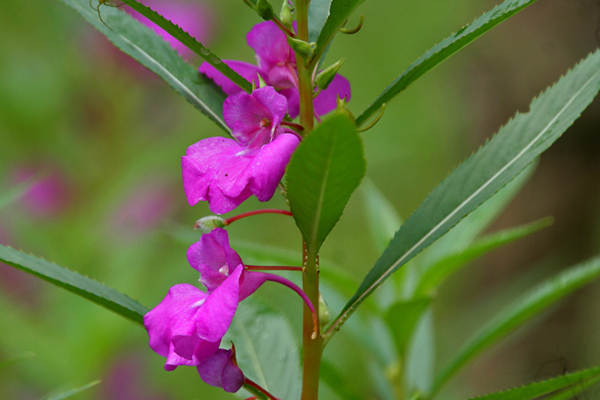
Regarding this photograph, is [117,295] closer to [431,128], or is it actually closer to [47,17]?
[47,17]

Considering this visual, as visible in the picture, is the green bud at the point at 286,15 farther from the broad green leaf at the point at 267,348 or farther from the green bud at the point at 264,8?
the broad green leaf at the point at 267,348

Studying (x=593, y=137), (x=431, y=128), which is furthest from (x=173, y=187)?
(x=431, y=128)

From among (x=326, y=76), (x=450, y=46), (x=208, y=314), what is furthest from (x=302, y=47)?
(x=208, y=314)

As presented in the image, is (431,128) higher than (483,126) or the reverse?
higher

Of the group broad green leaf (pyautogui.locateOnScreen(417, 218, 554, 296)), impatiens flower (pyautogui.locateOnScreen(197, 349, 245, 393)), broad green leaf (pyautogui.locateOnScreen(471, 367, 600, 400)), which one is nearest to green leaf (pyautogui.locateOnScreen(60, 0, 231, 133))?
impatiens flower (pyautogui.locateOnScreen(197, 349, 245, 393))

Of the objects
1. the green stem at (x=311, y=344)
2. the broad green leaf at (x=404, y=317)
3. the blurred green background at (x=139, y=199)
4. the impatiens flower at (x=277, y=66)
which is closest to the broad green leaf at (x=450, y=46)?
the impatiens flower at (x=277, y=66)

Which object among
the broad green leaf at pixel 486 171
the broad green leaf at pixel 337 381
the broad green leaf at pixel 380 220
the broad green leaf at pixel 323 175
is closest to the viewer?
the broad green leaf at pixel 323 175
